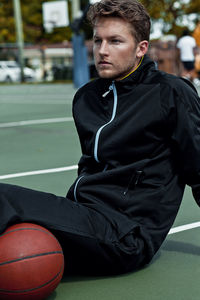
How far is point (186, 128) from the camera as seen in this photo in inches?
125

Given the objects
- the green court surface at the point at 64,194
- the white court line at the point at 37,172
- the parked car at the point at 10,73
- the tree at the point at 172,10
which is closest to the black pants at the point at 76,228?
the green court surface at the point at 64,194

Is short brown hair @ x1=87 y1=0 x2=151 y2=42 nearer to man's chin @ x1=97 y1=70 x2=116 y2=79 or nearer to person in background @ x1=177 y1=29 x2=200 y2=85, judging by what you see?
man's chin @ x1=97 y1=70 x2=116 y2=79

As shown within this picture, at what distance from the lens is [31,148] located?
865 cm

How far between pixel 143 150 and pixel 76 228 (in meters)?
0.62

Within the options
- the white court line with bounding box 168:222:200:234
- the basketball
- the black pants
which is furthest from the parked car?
the basketball

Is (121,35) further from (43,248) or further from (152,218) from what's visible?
(43,248)

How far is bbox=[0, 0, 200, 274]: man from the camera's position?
313 cm

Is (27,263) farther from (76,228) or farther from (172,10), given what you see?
(172,10)

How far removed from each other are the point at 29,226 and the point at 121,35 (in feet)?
3.93

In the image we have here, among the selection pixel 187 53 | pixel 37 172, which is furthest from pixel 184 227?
pixel 187 53

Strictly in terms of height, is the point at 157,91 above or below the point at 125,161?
above

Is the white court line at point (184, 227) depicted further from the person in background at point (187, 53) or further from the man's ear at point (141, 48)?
the person in background at point (187, 53)

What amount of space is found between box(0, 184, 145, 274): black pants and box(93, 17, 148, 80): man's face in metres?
0.81

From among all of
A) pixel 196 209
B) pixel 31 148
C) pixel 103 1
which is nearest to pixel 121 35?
pixel 103 1
